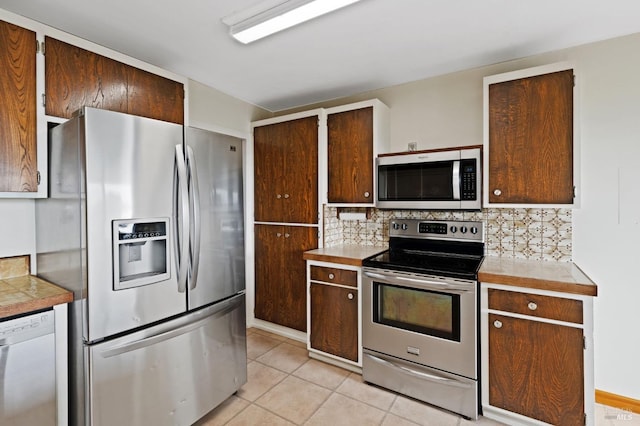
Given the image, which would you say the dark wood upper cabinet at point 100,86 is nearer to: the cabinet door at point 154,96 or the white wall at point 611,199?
the cabinet door at point 154,96

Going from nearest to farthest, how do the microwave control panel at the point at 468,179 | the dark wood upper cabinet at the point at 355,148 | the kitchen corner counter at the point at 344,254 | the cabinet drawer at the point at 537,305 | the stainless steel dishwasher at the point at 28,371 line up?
the stainless steel dishwasher at the point at 28,371, the cabinet drawer at the point at 537,305, the microwave control panel at the point at 468,179, the kitchen corner counter at the point at 344,254, the dark wood upper cabinet at the point at 355,148

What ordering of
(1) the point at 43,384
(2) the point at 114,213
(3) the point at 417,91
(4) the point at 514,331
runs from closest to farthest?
(1) the point at 43,384
(2) the point at 114,213
(4) the point at 514,331
(3) the point at 417,91

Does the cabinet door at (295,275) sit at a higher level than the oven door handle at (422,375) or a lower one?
higher

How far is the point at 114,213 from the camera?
1547mm

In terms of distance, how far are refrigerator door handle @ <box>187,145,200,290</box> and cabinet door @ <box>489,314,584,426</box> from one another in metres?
1.86

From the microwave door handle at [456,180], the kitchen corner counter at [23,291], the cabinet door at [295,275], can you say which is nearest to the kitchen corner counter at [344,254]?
the cabinet door at [295,275]

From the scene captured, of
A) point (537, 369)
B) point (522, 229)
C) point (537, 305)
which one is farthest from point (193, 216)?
point (522, 229)

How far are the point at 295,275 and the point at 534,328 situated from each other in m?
1.98

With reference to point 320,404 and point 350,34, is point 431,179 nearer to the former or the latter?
point 350,34

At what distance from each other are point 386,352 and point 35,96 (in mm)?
2728

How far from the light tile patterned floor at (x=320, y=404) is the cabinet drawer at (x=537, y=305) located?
0.76 metres

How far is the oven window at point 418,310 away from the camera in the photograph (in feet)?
6.80

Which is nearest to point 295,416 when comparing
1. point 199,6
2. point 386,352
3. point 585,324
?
point 386,352

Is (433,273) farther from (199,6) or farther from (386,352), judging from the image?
(199,6)
